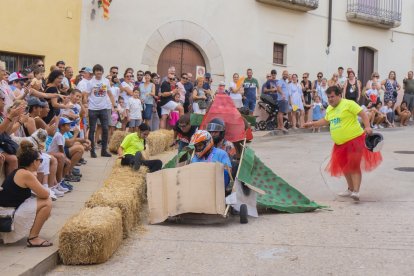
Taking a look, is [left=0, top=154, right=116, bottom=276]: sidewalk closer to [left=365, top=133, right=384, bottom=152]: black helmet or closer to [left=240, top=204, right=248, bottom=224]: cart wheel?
[left=240, top=204, right=248, bottom=224]: cart wheel

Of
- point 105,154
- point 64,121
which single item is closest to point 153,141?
point 105,154

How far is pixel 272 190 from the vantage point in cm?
882

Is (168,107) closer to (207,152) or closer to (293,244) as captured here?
(207,152)

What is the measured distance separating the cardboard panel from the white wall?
9.74m

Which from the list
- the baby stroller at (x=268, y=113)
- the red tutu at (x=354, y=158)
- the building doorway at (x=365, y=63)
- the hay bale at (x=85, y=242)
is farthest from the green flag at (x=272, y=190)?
the building doorway at (x=365, y=63)

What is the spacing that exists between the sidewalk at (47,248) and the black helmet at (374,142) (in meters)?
4.21

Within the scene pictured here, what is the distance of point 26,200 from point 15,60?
10151 mm

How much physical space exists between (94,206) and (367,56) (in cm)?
2182

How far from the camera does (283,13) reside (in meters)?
22.8

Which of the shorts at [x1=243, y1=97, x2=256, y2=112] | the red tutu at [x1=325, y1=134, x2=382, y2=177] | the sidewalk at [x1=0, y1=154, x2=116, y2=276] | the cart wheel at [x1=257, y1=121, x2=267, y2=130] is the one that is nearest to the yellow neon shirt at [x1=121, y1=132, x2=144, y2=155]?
the sidewalk at [x1=0, y1=154, x2=116, y2=276]

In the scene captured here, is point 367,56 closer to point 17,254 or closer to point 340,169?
point 340,169

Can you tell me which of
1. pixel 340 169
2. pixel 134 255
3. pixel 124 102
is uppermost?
pixel 124 102

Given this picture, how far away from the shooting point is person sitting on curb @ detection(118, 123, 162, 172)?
396 inches

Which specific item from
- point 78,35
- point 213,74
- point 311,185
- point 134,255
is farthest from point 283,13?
point 134,255
